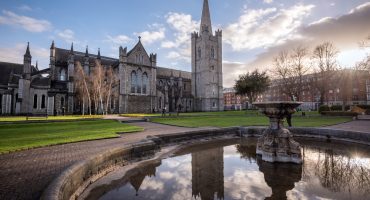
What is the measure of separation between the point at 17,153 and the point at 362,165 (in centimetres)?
1229

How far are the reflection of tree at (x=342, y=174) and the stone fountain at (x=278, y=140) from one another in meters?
0.81

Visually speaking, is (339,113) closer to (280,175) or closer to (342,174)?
(342,174)

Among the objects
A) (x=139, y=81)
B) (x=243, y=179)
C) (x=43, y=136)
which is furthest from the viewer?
(x=139, y=81)

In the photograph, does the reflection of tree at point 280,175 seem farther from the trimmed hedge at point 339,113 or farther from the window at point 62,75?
the window at point 62,75

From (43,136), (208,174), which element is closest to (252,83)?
(43,136)

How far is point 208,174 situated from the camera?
5.51 m

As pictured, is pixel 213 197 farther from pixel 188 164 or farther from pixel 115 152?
pixel 115 152

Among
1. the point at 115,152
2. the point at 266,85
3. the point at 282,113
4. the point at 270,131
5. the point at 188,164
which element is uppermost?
the point at 266,85

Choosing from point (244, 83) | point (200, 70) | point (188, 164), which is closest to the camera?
point (188, 164)

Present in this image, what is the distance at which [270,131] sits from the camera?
7.83 metres

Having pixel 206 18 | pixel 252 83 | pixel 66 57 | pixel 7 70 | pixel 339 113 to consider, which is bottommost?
pixel 339 113

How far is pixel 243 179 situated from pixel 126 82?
4646 centimetres

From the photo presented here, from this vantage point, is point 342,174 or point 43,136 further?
point 43,136

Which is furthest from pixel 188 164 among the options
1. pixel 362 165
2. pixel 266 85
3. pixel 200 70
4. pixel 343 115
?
pixel 200 70
